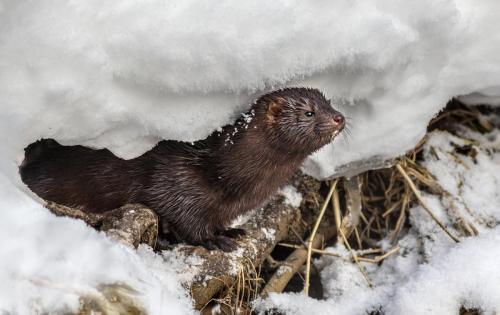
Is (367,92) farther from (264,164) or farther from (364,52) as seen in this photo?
(264,164)

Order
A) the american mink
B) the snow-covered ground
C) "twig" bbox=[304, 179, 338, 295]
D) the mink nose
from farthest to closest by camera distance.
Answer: "twig" bbox=[304, 179, 338, 295], the american mink, the mink nose, the snow-covered ground

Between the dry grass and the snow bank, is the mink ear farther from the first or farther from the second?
the dry grass

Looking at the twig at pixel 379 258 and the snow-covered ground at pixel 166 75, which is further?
the twig at pixel 379 258

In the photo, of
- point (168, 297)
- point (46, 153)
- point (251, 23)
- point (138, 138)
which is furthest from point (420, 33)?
point (46, 153)

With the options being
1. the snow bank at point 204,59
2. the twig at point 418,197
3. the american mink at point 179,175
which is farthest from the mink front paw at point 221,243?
the twig at point 418,197

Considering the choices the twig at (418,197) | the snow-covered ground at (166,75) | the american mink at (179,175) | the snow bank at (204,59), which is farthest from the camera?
the twig at (418,197)

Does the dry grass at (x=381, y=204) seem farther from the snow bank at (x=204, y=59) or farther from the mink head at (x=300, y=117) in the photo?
the mink head at (x=300, y=117)

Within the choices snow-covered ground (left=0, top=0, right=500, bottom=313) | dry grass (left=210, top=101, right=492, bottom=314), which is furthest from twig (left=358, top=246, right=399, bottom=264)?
snow-covered ground (left=0, top=0, right=500, bottom=313)
